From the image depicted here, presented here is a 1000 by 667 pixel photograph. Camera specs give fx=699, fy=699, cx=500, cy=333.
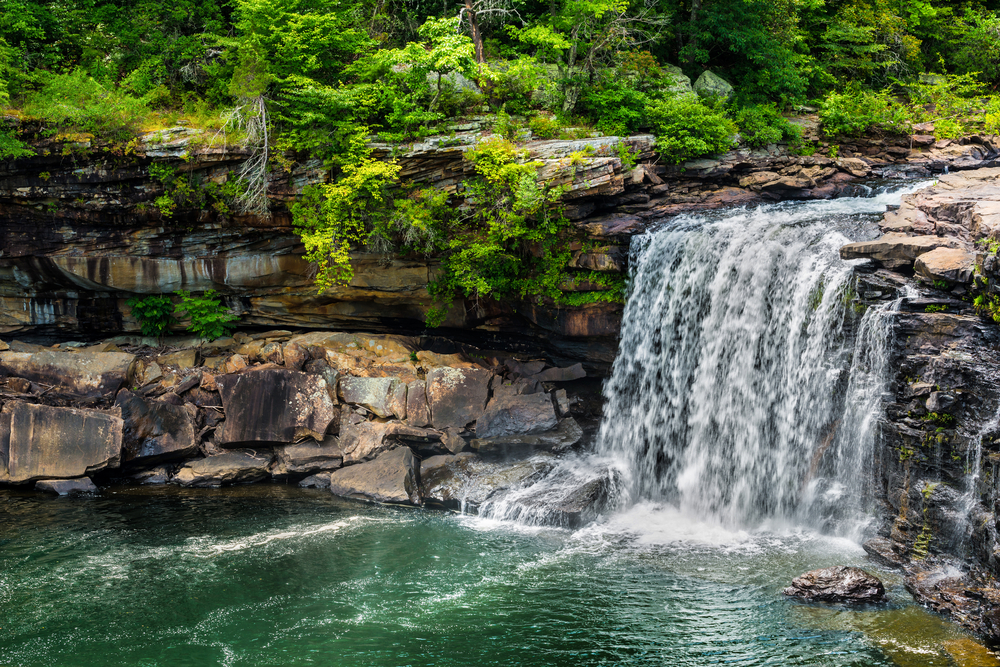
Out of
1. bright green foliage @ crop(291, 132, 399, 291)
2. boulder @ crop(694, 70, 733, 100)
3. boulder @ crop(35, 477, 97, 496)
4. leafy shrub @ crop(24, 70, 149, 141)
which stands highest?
boulder @ crop(694, 70, 733, 100)

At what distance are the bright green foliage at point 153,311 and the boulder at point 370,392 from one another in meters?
5.20

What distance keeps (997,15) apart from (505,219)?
18736 mm

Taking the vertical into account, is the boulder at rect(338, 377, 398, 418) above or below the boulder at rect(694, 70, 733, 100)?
below

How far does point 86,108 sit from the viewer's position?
15.6 metres

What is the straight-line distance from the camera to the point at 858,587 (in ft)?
30.7

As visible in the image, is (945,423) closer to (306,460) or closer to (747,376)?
(747,376)

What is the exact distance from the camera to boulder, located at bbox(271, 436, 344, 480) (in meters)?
15.3

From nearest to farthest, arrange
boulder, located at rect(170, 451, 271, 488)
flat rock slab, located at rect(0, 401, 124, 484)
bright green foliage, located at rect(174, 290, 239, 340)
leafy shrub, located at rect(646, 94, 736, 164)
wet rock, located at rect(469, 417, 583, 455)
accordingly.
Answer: flat rock slab, located at rect(0, 401, 124, 484) → boulder, located at rect(170, 451, 271, 488) → wet rock, located at rect(469, 417, 583, 455) → leafy shrub, located at rect(646, 94, 736, 164) → bright green foliage, located at rect(174, 290, 239, 340)

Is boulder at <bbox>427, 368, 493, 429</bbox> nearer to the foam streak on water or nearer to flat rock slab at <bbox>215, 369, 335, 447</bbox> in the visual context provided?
flat rock slab at <bbox>215, 369, 335, 447</bbox>

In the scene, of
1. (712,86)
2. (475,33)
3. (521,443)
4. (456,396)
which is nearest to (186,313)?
(456,396)

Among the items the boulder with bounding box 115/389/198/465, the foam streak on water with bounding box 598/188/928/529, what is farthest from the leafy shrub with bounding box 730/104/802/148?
the boulder with bounding box 115/389/198/465

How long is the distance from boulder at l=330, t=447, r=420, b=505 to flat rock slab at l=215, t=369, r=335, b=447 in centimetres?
127

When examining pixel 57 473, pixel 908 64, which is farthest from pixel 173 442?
pixel 908 64

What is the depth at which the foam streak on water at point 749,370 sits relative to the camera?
464 inches
